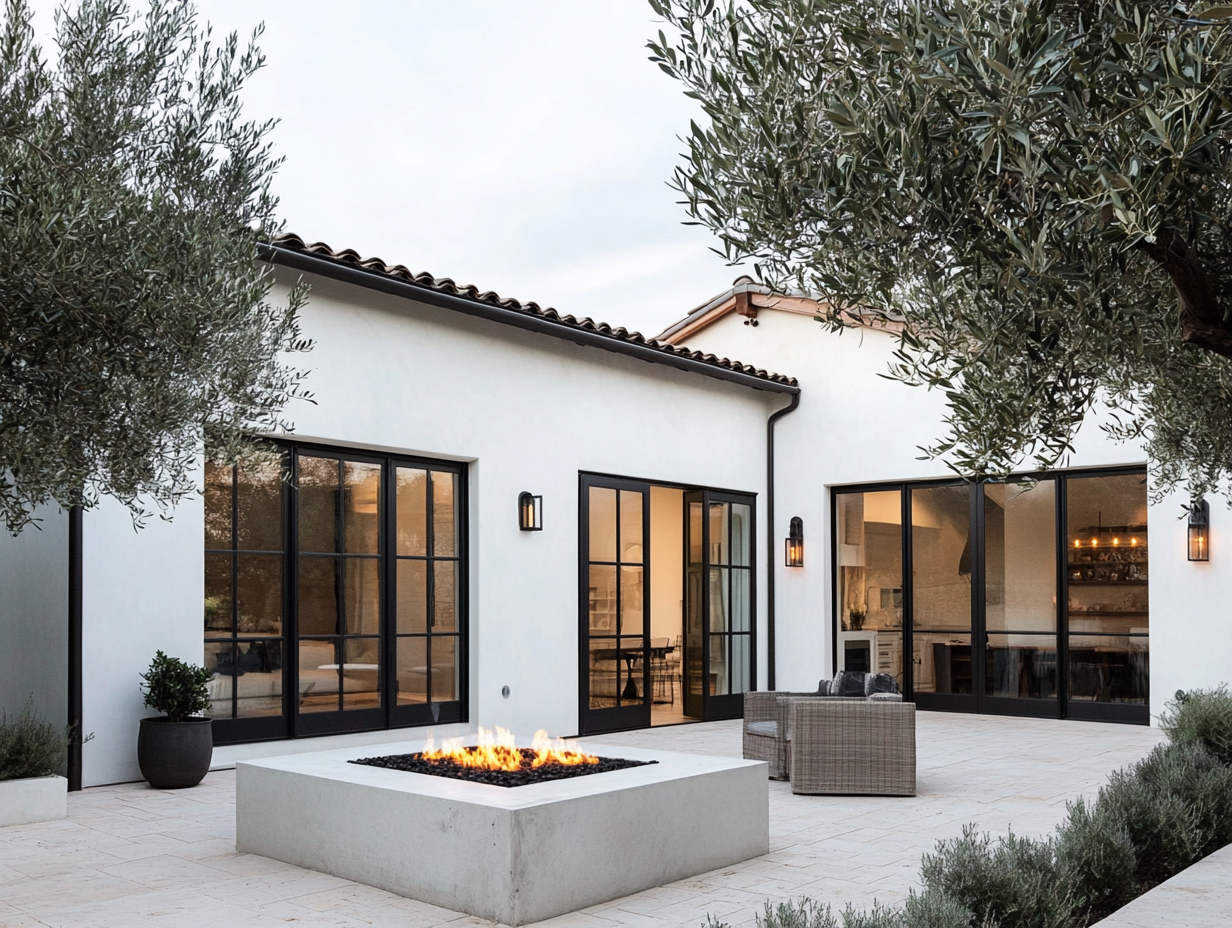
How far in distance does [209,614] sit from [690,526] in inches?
207

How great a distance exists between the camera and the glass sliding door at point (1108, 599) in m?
10.5

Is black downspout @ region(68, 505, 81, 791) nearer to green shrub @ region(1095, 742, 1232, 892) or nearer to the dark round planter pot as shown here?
the dark round planter pot

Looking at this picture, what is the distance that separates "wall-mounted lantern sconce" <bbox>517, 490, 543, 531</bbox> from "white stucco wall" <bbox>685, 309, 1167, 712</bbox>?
381 cm

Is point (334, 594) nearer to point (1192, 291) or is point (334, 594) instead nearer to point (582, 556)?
point (582, 556)

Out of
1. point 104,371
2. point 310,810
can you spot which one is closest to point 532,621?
point 310,810

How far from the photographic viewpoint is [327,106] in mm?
14453

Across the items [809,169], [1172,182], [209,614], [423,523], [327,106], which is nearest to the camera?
[1172,182]

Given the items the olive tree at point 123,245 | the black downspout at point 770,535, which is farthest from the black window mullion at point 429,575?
the black downspout at point 770,535

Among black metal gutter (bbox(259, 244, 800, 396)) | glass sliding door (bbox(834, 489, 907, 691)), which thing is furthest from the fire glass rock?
glass sliding door (bbox(834, 489, 907, 691))

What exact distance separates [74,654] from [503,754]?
3.08 m

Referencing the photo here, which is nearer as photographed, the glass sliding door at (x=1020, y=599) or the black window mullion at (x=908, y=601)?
the glass sliding door at (x=1020, y=599)

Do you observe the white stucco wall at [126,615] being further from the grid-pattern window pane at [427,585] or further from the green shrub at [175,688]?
the grid-pattern window pane at [427,585]

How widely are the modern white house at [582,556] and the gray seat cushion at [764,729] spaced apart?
241 centimetres

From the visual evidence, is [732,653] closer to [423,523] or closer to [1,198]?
[423,523]
